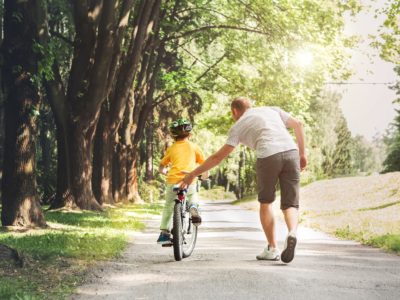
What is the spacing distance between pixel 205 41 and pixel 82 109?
595 inches

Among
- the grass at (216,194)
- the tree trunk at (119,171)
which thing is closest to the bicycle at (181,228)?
the tree trunk at (119,171)

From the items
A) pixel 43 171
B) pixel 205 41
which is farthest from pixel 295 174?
pixel 205 41

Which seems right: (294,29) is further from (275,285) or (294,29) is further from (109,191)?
(275,285)

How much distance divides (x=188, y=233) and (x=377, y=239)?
12.7 ft

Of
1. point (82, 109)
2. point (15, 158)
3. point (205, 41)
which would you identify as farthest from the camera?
point (205, 41)

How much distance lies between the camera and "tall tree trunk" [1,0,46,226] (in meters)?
12.8

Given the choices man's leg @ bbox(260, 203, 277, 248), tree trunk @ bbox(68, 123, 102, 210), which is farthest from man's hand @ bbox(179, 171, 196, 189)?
tree trunk @ bbox(68, 123, 102, 210)

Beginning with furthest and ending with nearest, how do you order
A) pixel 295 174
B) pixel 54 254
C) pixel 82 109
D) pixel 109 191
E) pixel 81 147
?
pixel 109 191 < pixel 81 147 < pixel 82 109 < pixel 54 254 < pixel 295 174

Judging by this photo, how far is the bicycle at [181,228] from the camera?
8.54 m

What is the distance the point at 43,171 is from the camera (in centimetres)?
A: 2838

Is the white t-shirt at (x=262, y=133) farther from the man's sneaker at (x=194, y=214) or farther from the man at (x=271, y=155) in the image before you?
the man's sneaker at (x=194, y=214)

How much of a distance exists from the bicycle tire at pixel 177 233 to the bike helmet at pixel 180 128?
38.9 inches

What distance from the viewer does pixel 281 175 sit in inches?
318

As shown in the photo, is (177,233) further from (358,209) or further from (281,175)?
(358,209)
